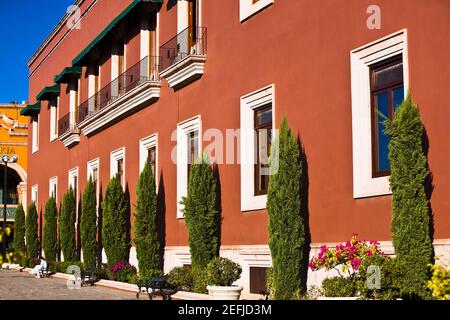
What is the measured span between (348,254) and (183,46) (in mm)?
10579

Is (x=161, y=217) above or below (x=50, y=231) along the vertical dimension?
above

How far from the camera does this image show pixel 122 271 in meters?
24.4

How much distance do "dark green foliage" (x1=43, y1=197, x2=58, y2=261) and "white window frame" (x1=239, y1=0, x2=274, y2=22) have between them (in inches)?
781

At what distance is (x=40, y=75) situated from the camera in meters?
44.2

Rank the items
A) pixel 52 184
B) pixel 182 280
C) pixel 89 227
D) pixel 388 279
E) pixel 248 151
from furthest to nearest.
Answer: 1. pixel 52 184
2. pixel 89 227
3. pixel 182 280
4. pixel 248 151
5. pixel 388 279

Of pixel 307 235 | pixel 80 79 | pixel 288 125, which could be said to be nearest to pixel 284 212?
pixel 307 235

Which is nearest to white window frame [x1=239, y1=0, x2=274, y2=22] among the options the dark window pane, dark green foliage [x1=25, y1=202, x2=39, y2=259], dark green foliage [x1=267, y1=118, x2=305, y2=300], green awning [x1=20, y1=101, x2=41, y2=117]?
dark green foliage [x1=267, y1=118, x2=305, y2=300]

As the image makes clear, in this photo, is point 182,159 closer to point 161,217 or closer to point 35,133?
point 161,217

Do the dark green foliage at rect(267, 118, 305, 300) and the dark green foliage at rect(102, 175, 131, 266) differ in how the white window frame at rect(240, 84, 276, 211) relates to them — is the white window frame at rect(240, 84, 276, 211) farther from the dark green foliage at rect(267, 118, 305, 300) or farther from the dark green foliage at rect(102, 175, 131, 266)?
the dark green foliage at rect(102, 175, 131, 266)

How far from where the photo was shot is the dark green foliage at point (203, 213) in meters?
19.6

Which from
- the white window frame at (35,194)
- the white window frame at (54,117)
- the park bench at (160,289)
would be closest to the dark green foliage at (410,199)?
the park bench at (160,289)

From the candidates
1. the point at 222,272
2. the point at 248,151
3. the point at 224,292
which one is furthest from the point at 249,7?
the point at 224,292
